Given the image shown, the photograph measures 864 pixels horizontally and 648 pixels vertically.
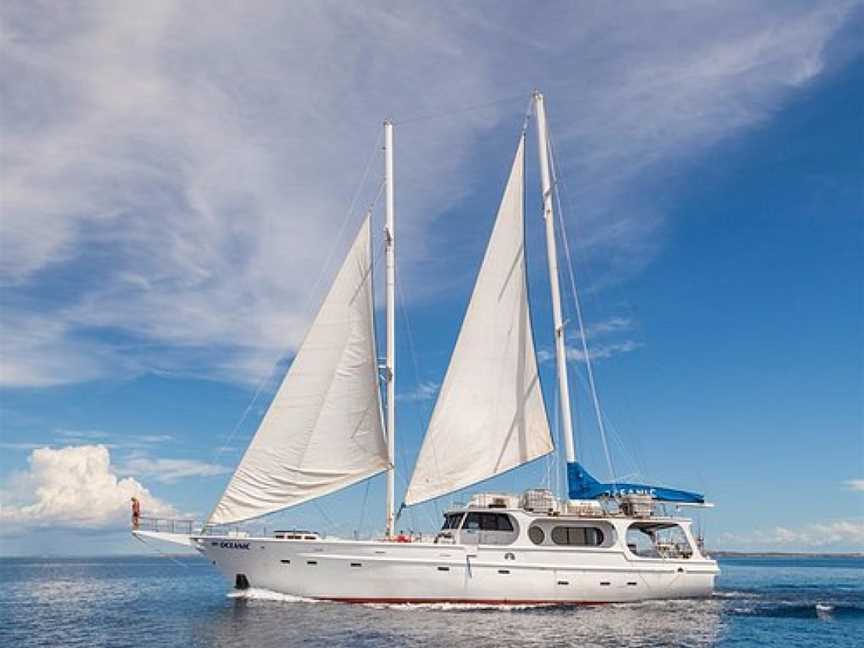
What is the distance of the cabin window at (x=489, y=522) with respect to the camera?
30.3 metres

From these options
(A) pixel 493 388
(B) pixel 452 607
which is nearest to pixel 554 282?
(A) pixel 493 388

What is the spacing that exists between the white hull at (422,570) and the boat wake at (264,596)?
0.19 m

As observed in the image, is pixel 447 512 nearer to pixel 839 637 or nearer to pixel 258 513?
pixel 258 513

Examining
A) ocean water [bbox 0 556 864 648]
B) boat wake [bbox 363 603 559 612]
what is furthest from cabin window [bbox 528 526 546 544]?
ocean water [bbox 0 556 864 648]

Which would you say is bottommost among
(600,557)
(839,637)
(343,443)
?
(839,637)

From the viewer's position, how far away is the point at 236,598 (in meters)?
30.4

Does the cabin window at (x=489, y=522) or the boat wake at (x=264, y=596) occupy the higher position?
the cabin window at (x=489, y=522)

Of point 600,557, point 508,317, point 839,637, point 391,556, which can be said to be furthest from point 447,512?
point 839,637

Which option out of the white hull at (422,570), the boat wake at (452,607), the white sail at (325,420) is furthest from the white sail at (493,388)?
the boat wake at (452,607)

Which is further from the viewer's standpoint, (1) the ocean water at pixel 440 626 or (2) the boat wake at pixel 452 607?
(2) the boat wake at pixel 452 607

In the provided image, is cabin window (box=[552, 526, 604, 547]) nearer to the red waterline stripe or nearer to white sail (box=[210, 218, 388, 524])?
the red waterline stripe

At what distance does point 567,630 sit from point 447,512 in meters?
7.92

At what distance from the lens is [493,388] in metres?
33.2

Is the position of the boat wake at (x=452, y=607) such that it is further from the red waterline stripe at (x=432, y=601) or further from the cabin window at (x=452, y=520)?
the cabin window at (x=452, y=520)
